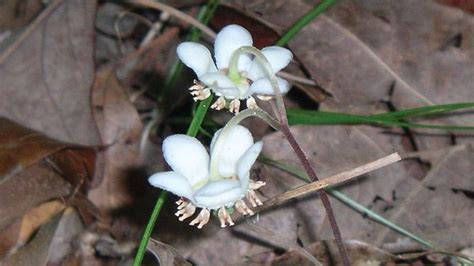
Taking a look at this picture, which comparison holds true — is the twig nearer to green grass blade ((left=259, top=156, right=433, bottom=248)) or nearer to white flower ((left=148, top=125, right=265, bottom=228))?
green grass blade ((left=259, top=156, right=433, bottom=248))

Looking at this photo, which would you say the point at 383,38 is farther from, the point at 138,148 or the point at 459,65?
the point at 138,148

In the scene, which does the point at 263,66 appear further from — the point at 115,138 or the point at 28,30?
the point at 28,30

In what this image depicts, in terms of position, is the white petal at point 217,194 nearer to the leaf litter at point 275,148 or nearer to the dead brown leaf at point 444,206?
the leaf litter at point 275,148

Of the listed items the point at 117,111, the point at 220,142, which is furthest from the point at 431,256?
the point at 117,111

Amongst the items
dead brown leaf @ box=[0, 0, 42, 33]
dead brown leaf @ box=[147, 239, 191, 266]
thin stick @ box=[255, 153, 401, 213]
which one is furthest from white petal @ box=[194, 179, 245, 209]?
dead brown leaf @ box=[0, 0, 42, 33]

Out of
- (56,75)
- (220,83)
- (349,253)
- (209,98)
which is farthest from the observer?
(56,75)

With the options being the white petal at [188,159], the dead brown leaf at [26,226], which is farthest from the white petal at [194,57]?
the dead brown leaf at [26,226]

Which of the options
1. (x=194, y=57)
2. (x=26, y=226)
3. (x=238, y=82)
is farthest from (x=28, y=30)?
(x=238, y=82)
